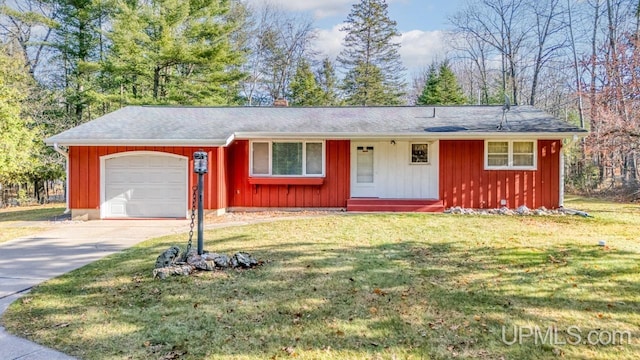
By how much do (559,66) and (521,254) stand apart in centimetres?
2458

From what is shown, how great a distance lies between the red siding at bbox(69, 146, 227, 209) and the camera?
10.0 metres

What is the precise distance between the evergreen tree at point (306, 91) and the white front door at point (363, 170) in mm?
14687

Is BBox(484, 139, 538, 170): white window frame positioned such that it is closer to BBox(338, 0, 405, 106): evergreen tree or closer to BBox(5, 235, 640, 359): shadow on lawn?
BBox(5, 235, 640, 359): shadow on lawn

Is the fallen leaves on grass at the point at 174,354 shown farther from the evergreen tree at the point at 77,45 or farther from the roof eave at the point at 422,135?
the evergreen tree at the point at 77,45

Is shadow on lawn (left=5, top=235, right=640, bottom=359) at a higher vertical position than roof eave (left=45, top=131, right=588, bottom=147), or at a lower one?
lower

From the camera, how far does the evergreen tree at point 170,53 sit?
18.4 m

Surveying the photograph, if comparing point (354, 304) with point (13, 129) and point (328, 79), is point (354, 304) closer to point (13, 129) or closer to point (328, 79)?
point (13, 129)

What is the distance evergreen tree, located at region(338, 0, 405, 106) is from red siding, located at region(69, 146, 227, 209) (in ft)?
60.6

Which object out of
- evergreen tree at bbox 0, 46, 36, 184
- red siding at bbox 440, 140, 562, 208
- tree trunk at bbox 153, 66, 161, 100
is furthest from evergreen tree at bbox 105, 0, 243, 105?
red siding at bbox 440, 140, 562, 208

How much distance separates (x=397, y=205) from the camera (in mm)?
10594

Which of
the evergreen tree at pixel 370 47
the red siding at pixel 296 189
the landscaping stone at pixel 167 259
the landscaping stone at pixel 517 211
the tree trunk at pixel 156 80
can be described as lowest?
the landscaping stone at pixel 167 259

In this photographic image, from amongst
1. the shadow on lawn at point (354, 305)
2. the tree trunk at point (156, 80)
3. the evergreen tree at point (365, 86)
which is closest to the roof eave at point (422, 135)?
the shadow on lawn at point (354, 305)

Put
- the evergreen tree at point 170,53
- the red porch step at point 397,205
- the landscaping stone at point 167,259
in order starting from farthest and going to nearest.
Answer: the evergreen tree at point 170,53
the red porch step at point 397,205
the landscaping stone at point 167,259

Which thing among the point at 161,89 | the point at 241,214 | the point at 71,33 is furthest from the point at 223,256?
the point at 71,33
